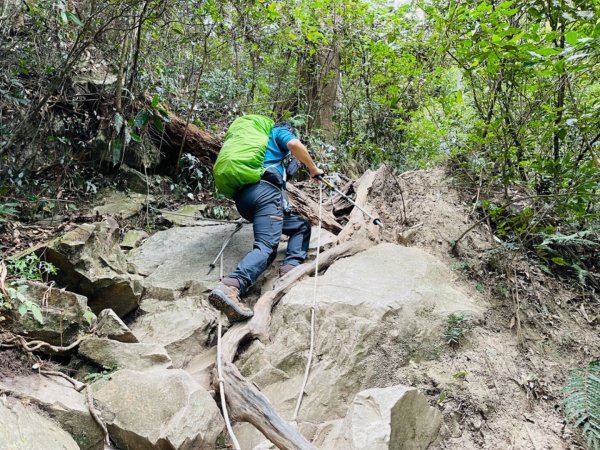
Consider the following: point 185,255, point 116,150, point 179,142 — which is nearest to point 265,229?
point 185,255

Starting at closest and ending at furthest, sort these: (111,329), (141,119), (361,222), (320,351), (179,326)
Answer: (111,329), (320,351), (179,326), (361,222), (141,119)

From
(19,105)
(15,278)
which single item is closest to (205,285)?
(15,278)

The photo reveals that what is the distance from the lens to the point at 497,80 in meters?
5.39

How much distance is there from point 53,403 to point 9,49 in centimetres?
490

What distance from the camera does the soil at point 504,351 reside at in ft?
10.7

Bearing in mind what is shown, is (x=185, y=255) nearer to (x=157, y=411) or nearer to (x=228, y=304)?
(x=228, y=304)

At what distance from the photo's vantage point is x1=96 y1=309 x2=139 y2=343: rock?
3432 mm

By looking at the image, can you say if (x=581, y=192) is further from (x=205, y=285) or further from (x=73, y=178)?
(x=73, y=178)

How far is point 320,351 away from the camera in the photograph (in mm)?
3695

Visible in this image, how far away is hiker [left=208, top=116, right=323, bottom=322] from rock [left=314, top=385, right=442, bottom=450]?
171 centimetres

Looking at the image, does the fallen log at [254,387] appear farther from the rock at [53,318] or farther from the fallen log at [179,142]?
the fallen log at [179,142]

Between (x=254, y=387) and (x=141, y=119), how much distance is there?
15.1 ft

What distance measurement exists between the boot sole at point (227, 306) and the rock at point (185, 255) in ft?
2.66

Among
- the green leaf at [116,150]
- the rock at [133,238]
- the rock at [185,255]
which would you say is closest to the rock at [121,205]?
the rock at [133,238]
